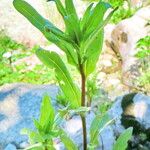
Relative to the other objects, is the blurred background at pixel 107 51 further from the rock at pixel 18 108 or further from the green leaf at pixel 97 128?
the green leaf at pixel 97 128

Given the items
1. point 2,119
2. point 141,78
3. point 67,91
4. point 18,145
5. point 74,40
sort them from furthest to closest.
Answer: point 141,78, point 2,119, point 18,145, point 67,91, point 74,40

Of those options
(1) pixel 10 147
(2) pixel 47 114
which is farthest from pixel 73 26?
(1) pixel 10 147

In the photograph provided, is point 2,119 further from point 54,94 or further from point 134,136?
point 134,136

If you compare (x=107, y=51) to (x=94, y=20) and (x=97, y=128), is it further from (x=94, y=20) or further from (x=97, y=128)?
(x=94, y=20)

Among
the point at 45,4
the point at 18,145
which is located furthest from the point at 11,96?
the point at 45,4

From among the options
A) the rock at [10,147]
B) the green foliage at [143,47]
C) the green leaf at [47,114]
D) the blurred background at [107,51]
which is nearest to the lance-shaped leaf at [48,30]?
the green leaf at [47,114]

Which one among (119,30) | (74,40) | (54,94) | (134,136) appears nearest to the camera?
(74,40)

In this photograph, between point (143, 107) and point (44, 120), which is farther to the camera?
point (143, 107)
